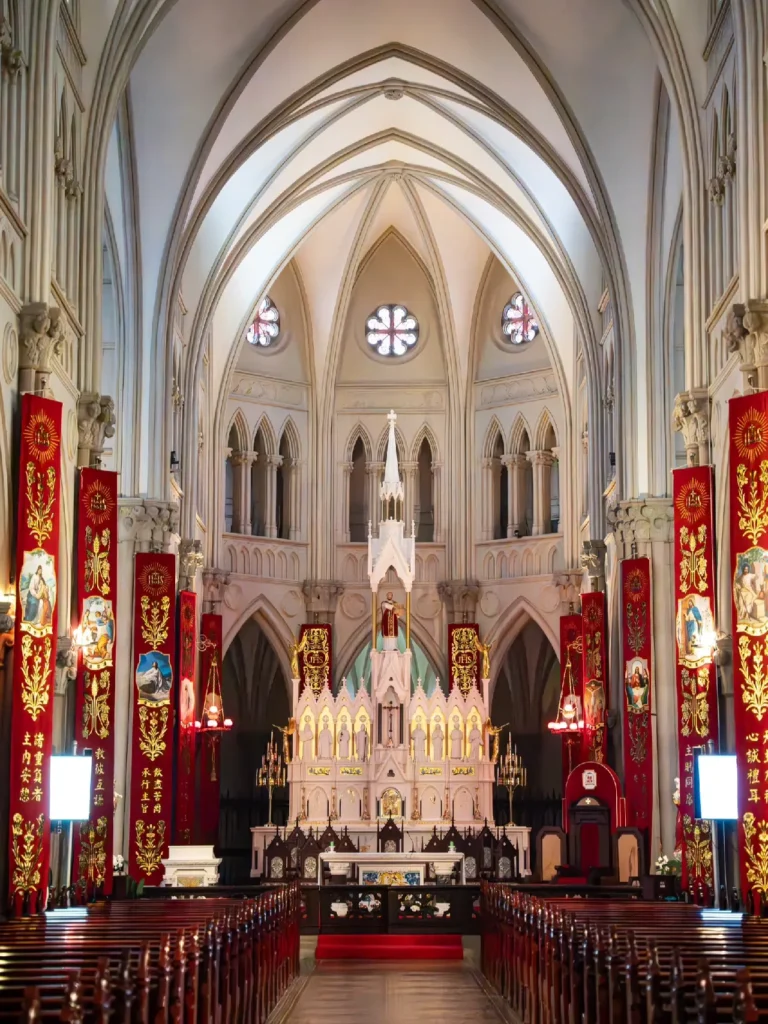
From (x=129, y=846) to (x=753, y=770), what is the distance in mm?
13751

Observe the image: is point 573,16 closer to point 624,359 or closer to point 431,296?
point 624,359

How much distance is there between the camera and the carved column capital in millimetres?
33906

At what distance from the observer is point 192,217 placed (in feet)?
103

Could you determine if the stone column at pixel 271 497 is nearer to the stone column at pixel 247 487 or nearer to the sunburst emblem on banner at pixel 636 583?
the stone column at pixel 247 487

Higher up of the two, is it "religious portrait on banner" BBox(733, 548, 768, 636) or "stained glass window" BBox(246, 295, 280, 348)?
"stained glass window" BBox(246, 295, 280, 348)

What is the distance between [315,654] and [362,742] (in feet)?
16.2

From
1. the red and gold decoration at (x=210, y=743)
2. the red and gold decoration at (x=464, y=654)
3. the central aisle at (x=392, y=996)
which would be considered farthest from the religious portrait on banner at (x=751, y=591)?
the red and gold decoration at (x=464, y=654)

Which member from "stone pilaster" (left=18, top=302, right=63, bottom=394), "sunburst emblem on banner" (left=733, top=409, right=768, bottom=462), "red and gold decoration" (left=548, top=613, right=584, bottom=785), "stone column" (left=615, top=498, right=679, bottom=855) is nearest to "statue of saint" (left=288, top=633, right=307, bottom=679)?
"red and gold decoration" (left=548, top=613, right=584, bottom=785)

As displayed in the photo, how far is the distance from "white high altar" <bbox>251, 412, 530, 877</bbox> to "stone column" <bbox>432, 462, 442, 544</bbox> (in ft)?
24.8

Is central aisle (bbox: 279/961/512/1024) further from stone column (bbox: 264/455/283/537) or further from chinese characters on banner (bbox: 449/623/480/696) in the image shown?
stone column (bbox: 264/455/283/537)

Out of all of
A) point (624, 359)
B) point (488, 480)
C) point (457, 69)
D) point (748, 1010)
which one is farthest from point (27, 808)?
point (488, 480)

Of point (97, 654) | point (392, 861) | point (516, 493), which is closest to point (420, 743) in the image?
point (392, 861)

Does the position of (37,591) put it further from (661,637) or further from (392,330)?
(392,330)

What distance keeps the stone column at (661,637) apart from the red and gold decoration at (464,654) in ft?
30.2
